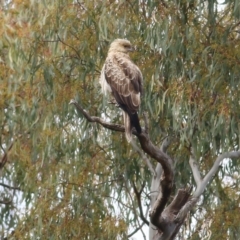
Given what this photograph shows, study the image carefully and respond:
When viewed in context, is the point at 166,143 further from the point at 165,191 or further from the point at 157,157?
the point at 157,157

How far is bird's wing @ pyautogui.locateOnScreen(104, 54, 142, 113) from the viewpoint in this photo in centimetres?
699

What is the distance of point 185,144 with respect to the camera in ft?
26.8

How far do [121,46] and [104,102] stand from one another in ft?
1.63

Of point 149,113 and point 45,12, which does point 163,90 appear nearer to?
point 149,113

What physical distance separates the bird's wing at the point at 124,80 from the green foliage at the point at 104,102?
1.42 feet

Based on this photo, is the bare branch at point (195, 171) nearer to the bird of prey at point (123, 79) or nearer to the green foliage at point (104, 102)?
the green foliage at point (104, 102)

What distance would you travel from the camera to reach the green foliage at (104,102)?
7.77 metres

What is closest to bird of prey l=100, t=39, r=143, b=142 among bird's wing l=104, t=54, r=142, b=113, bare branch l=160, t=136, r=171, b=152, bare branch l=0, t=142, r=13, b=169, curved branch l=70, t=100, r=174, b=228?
bird's wing l=104, t=54, r=142, b=113

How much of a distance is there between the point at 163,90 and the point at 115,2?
0.87 m

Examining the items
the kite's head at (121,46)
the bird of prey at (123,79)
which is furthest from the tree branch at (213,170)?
the kite's head at (121,46)

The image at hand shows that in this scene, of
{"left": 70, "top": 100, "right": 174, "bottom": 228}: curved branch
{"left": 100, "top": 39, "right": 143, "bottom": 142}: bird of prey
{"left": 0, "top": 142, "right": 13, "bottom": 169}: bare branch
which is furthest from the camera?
{"left": 0, "top": 142, "right": 13, "bottom": 169}: bare branch

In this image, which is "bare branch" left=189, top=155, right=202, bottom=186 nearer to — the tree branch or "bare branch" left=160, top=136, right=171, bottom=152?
the tree branch

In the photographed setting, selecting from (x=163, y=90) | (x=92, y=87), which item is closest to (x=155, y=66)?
(x=163, y=90)

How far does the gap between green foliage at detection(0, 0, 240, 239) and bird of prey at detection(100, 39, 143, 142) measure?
0.29 metres
